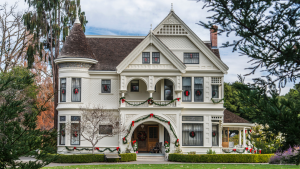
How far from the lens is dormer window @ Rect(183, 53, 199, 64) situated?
2939cm

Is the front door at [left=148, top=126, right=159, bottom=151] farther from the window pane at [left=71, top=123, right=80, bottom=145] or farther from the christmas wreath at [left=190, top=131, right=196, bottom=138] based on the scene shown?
the window pane at [left=71, top=123, right=80, bottom=145]

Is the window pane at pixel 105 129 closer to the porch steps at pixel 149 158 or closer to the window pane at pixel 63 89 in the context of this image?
the porch steps at pixel 149 158

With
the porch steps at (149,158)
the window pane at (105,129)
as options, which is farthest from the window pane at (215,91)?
the window pane at (105,129)

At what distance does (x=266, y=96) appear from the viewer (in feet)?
20.8

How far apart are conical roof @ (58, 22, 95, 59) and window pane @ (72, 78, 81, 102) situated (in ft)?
6.48

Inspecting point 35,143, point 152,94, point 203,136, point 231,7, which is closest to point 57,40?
point 152,94

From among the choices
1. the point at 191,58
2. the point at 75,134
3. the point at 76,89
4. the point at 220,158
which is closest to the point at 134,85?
the point at 76,89

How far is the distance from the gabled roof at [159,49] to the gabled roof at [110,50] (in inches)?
74.1

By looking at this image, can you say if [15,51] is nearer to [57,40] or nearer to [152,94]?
[57,40]

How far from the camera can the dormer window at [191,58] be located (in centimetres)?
2939

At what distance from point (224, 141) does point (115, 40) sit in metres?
13.3

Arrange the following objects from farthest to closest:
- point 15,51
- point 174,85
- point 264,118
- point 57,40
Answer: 1. point 15,51
2. point 57,40
3. point 174,85
4. point 264,118

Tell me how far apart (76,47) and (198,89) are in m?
10.4

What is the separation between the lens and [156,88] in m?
30.3
